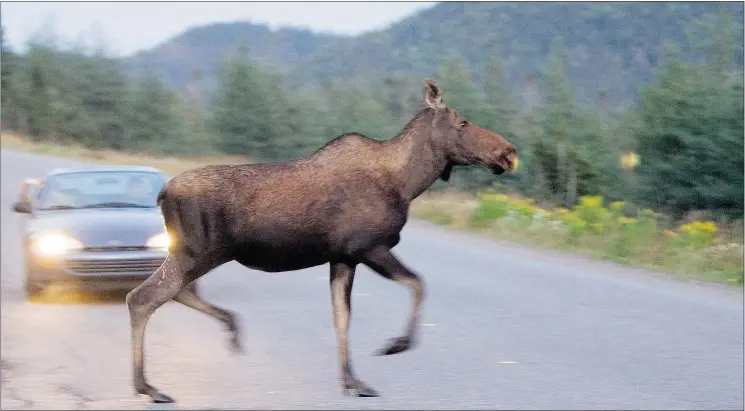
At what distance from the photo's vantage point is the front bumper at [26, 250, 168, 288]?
30.0ft

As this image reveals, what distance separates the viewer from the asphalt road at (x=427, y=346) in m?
7.08

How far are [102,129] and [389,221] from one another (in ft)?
260

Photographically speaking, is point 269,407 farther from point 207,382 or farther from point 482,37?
point 482,37

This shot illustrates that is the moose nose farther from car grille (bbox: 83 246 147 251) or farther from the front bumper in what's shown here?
car grille (bbox: 83 246 147 251)

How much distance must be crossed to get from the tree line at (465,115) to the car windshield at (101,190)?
107ft

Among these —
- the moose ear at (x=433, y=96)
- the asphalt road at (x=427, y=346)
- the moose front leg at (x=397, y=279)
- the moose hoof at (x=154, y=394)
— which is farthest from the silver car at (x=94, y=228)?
the moose ear at (x=433, y=96)

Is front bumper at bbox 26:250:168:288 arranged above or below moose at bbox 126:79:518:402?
below

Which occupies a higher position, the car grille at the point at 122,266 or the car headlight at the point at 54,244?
the car headlight at the point at 54,244

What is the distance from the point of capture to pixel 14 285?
1476 cm

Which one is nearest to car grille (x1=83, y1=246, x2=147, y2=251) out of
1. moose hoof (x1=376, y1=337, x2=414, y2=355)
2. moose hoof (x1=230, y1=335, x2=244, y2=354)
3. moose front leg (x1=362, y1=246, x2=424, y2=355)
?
moose hoof (x1=230, y1=335, x2=244, y2=354)

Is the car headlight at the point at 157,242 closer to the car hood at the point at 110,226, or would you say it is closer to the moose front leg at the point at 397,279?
the car hood at the point at 110,226

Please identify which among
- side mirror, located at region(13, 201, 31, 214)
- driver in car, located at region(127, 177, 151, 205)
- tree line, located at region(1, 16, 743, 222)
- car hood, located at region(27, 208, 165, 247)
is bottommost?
car hood, located at region(27, 208, 165, 247)

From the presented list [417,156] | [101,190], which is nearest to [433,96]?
[417,156]

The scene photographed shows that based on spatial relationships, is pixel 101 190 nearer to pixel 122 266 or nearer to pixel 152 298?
pixel 122 266
